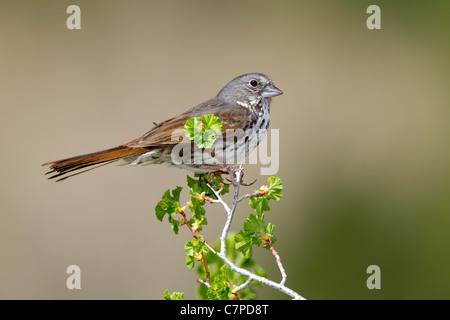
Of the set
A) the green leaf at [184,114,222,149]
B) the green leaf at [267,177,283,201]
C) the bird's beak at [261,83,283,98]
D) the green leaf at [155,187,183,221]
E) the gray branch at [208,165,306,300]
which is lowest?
the gray branch at [208,165,306,300]

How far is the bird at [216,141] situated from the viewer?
9.77 feet

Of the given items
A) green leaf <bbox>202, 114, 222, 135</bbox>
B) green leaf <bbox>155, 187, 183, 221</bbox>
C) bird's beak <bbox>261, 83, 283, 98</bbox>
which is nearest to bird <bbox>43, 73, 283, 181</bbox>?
bird's beak <bbox>261, 83, 283, 98</bbox>

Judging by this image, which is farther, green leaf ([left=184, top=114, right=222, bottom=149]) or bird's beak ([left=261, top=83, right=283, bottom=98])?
bird's beak ([left=261, top=83, right=283, bottom=98])

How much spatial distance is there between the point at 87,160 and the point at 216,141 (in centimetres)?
69

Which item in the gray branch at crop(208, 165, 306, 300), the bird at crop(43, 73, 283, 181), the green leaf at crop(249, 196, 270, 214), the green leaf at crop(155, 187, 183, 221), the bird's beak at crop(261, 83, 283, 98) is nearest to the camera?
the gray branch at crop(208, 165, 306, 300)

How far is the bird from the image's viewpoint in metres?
2.98

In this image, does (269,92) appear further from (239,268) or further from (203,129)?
(239,268)

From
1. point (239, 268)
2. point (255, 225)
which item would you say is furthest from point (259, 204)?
point (239, 268)

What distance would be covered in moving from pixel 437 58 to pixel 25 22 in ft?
14.1

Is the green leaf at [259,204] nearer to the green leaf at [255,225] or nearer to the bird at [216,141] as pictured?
the green leaf at [255,225]

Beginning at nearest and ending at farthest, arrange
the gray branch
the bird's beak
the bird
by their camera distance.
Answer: the gray branch
the bird
the bird's beak

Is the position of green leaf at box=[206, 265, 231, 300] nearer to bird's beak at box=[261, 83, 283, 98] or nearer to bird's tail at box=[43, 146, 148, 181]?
bird's tail at box=[43, 146, 148, 181]

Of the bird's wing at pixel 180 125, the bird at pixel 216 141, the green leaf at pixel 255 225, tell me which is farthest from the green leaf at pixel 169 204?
the bird's wing at pixel 180 125

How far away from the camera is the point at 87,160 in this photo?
293 cm
